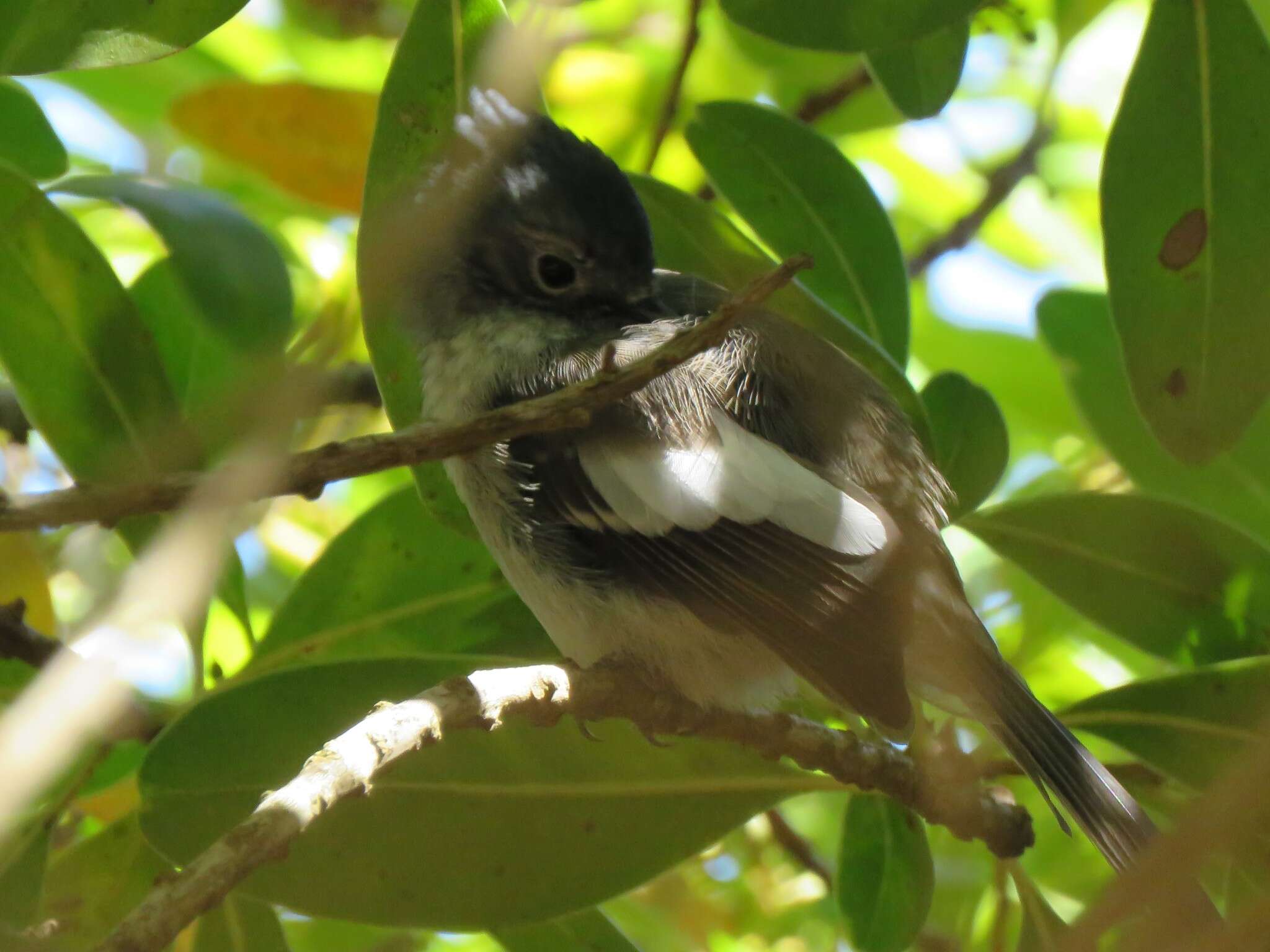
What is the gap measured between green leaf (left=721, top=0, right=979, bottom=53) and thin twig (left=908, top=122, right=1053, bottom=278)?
1.41 metres

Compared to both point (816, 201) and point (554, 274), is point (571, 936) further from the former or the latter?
point (816, 201)

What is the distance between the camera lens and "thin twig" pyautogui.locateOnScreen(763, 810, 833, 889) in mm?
2717

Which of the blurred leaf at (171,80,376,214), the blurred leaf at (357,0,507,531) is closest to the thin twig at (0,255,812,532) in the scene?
the blurred leaf at (357,0,507,531)

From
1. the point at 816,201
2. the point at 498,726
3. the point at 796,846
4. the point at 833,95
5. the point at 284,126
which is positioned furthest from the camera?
the point at 833,95

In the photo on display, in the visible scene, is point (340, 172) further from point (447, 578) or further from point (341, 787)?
point (341, 787)

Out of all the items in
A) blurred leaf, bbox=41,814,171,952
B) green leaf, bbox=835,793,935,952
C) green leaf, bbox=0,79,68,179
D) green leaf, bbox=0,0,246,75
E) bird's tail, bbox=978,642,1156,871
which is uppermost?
green leaf, bbox=0,0,246,75

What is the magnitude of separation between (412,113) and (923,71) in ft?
2.79

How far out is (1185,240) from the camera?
6.48 feet

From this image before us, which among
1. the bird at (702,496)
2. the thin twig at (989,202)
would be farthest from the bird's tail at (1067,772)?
the thin twig at (989,202)

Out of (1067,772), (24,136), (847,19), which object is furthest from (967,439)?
(24,136)

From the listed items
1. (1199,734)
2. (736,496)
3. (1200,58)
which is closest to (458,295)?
(736,496)

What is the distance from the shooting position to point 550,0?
2.06 meters

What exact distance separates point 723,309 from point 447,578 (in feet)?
3.30

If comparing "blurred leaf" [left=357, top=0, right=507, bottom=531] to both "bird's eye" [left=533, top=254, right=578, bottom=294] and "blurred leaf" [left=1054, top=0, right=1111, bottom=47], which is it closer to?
"bird's eye" [left=533, top=254, right=578, bottom=294]
